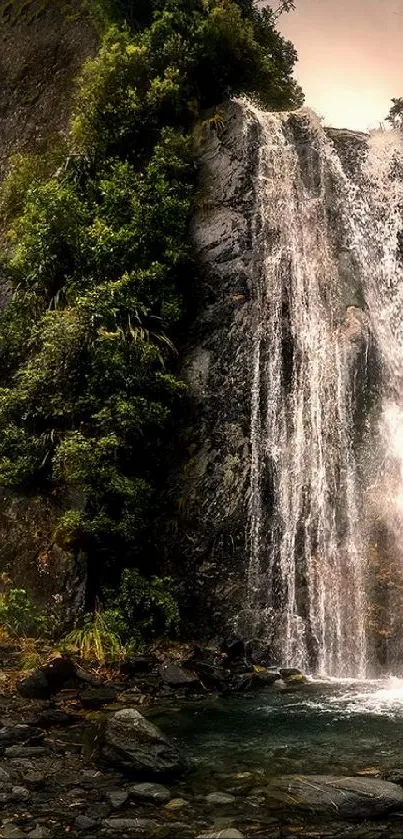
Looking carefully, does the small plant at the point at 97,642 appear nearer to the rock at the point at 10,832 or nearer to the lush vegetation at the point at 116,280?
the lush vegetation at the point at 116,280

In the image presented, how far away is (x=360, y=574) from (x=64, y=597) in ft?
17.9

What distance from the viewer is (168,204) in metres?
16.0

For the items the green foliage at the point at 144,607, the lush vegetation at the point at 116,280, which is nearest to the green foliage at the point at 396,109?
the lush vegetation at the point at 116,280

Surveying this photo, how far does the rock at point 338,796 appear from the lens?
548cm

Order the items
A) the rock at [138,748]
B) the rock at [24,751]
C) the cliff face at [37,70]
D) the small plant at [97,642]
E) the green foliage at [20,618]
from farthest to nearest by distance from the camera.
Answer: the cliff face at [37,70] → the green foliage at [20,618] → the small plant at [97,642] → the rock at [24,751] → the rock at [138,748]

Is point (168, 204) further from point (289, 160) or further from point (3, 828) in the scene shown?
point (3, 828)

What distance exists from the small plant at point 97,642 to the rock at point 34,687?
5.64 ft

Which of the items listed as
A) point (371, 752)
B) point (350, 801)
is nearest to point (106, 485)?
point (371, 752)

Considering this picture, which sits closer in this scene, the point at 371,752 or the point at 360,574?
the point at 371,752

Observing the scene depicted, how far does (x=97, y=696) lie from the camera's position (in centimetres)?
931

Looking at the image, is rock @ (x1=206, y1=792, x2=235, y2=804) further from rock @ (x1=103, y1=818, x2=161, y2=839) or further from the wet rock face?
the wet rock face

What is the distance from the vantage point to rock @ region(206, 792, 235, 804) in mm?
A: 5820

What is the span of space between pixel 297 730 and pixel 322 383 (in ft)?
25.8

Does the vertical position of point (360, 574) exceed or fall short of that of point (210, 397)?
it falls short
